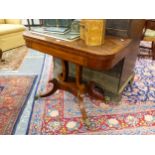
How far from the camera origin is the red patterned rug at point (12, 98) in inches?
60.9

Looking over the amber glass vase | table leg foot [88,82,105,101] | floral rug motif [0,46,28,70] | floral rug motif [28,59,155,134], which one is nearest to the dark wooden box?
the amber glass vase

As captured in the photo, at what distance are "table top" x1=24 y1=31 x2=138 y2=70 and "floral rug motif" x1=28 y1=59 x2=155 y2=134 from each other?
2.05 ft

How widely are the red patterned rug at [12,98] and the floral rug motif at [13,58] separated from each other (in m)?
0.36

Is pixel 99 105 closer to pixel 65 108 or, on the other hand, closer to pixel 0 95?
pixel 65 108

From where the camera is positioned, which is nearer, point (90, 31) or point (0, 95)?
point (90, 31)

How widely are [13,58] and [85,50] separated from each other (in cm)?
208

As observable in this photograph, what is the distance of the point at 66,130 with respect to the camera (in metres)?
1.47

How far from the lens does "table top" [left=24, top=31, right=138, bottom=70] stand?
44.1 inches

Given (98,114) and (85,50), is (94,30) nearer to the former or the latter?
(85,50)

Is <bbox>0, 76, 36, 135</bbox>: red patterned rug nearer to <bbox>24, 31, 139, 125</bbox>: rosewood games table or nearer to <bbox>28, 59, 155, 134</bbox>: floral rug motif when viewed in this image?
<bbox>28, 59, 155, 134</bbox>: floral rug motif

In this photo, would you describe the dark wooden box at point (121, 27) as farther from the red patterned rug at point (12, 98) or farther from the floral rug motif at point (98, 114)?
the red patterned rug at point (12, 98)
